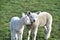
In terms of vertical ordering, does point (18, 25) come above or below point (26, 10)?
below

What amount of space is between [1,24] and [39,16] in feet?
5.94

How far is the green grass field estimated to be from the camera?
27.4 feet

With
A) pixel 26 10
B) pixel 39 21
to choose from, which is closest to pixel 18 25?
pixel 39 21

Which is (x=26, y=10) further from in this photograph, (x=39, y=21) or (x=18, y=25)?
(x=18, y=25)

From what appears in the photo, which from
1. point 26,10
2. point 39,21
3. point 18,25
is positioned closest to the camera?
point 18,25

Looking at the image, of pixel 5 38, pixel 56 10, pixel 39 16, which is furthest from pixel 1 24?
pixel 56 10

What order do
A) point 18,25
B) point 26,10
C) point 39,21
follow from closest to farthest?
point 18,25, point 39,21, point 26,10

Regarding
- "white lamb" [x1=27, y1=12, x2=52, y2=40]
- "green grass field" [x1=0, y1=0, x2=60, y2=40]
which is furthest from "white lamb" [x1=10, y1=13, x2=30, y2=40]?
"green grass field" [x1=0, y1=0, x2=60, y2=40]

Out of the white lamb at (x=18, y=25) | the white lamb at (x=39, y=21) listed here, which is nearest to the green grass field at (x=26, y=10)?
the white lamb at (x=39, y=21)

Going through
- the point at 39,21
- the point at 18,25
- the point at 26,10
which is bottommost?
the point at 18,25

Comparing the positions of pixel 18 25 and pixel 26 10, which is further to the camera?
pixel 26 10

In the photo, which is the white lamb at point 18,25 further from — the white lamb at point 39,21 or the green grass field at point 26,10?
the green grass field at point 26,10

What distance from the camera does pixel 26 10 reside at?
33.8 ft

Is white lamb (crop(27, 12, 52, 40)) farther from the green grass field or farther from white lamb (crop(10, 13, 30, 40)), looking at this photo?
the green grass field
